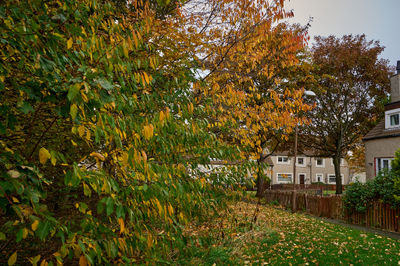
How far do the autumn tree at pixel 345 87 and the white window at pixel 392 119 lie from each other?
3655 mm

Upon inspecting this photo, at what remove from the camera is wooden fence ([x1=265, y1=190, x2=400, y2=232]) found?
10836 millimetres

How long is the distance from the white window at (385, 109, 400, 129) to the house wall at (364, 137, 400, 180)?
1207 millimetres

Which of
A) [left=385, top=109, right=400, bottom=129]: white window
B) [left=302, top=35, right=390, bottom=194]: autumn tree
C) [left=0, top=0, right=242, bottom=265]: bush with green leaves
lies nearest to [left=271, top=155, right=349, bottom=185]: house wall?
[left=302, top=35, right=390, bottom=194]: autumn tree

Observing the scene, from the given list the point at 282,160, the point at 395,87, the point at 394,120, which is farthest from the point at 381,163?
the point at 282,160

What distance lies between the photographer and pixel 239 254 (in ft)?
22.1

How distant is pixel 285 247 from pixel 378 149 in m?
15.6

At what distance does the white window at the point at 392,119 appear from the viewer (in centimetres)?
1911

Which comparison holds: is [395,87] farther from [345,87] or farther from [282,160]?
[282,160]

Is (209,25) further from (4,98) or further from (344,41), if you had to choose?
(344,41)

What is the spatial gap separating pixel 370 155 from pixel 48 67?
22863 mm

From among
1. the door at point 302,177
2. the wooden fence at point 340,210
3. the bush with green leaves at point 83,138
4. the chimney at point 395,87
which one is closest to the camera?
the bush with green leaves at point 83,138

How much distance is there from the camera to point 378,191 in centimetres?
1146

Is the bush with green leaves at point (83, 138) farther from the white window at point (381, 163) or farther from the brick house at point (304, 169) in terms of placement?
the brick house at point (304, 169)

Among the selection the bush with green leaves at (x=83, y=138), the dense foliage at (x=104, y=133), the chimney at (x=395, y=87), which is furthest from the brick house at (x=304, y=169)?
the bush with green leaves at (x=83, y=138)
